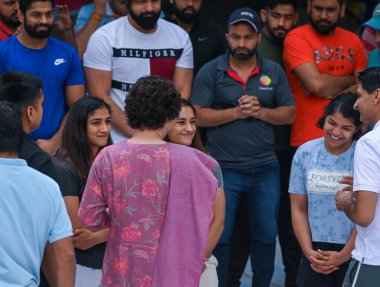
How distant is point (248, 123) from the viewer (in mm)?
6082

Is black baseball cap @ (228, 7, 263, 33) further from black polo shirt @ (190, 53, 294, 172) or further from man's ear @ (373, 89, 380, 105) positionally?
man's ear @ (373, 89, 380, 105)

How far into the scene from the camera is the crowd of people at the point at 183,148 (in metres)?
3.90

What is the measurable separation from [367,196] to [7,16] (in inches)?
132

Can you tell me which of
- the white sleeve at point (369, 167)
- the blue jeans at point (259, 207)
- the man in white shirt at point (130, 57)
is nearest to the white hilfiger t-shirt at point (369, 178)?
the white sleeve at point (369, 167)

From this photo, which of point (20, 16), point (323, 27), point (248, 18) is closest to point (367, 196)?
point (248, 18)

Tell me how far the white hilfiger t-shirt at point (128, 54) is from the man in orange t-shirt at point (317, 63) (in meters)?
0.86

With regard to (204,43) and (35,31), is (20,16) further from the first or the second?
(204,43)

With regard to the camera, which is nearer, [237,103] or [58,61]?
[58,61]

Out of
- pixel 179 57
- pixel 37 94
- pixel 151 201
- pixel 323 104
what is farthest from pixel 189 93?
pixel 151 201

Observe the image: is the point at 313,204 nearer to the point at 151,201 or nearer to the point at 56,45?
the point at 151,201

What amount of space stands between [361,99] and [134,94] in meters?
1.25

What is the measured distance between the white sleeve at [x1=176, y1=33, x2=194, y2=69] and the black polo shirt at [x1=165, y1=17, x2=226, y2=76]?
0.21m

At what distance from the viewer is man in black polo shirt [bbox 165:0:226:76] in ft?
21.6

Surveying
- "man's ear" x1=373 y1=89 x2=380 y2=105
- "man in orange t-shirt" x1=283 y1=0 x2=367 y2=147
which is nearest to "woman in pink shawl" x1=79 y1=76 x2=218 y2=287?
"man's ear" x1=373 y1=89 x2=380 y2=105
